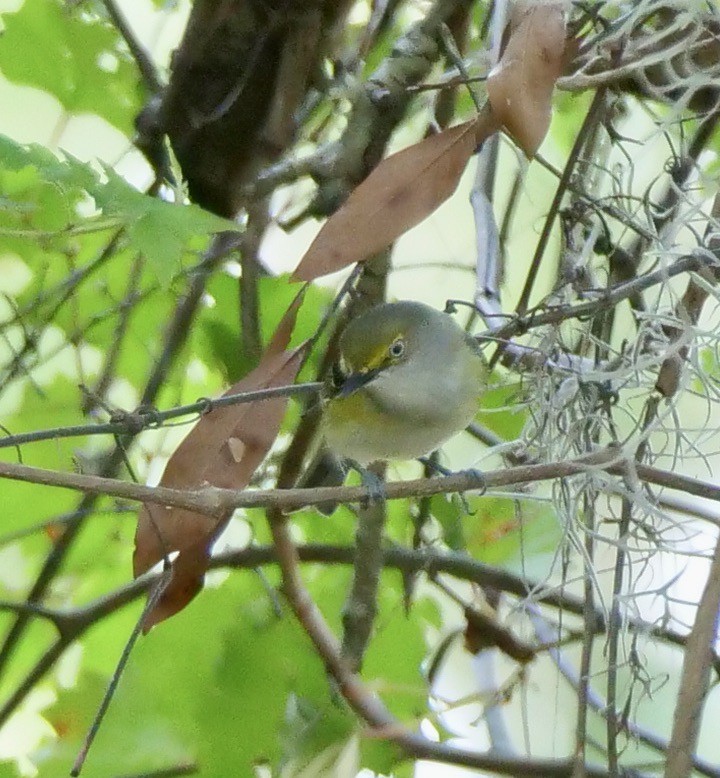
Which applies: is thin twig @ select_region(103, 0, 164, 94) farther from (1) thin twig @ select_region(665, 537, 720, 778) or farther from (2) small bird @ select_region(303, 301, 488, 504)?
(1) thin twig @ select_region(665, 537, 720, 778)

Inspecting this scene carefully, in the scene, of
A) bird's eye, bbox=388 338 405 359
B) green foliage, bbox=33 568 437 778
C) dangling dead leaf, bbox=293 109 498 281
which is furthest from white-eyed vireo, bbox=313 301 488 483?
dangling dead leaf, bbox=293 109 498 281

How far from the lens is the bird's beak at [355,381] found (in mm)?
839

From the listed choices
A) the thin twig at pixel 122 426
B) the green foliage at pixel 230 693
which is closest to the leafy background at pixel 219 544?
the green foliage at pixel 230 693

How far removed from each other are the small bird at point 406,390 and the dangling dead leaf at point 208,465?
151 millimetres

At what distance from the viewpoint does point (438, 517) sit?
0.93m

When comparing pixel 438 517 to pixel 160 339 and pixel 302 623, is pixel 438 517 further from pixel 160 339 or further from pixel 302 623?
pixel 160 339

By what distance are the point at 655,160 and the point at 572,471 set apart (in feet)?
2.20

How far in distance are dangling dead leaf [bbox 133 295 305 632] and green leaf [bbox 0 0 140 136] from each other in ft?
1.14

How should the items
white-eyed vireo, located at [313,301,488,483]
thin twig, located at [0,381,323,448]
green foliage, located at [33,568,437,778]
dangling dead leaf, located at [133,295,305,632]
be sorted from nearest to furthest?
thin twig, located at [0,381,323,448] → dangling dead leaf, located at [133,295,305,632] → green foliage, located at [33,568,437,778] → white-eyed vireo, located at [313,301,488,483]

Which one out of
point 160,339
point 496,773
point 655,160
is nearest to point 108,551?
point 160,339

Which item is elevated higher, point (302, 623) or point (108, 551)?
point (108, 551)

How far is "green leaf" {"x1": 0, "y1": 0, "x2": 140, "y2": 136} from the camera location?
0.90 meters

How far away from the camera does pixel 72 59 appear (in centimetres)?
92

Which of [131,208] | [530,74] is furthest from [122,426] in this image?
[530,74]
